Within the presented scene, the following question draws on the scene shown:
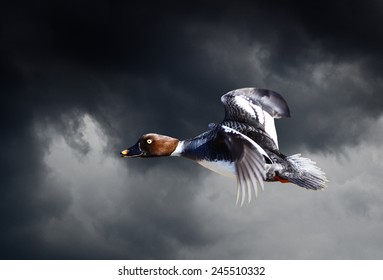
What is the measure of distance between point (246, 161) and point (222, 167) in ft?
2.78

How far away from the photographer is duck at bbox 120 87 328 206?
859cm

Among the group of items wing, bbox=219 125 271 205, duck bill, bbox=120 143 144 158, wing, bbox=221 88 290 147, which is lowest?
wing, bbox=219 125 271 205

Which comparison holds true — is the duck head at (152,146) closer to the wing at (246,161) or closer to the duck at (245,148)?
the duck at (245,148)

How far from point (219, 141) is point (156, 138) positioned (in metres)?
1.61

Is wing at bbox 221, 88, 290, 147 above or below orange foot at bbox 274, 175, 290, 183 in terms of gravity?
above

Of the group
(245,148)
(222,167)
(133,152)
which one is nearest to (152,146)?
(133,152)

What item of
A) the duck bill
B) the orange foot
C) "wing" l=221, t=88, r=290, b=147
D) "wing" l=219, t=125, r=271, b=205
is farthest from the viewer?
"wing" l=221, t=88, r=290, b=147

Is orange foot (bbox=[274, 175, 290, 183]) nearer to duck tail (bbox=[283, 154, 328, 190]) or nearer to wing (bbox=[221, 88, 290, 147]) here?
duck tail (bbox=[283, 154, 328, 190])

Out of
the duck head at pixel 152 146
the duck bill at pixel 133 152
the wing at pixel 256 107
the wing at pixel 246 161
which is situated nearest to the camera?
the wing at pixel 246 161

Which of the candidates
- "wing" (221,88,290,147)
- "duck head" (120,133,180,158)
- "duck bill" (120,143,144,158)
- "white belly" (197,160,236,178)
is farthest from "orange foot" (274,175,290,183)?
"duck bill" (120,143,144,158)

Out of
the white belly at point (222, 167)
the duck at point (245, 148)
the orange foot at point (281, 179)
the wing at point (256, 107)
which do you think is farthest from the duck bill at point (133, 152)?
the orange foot at point (281, 179)

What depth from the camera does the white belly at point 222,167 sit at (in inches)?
360

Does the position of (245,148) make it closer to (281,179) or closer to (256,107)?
(281,179)
